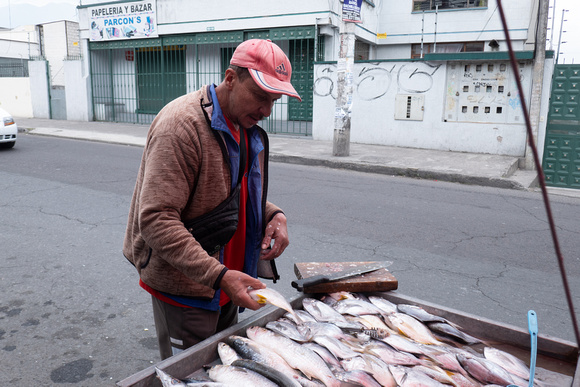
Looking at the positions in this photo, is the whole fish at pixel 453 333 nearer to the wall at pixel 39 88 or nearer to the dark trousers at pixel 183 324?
the dark trousers at pixel 183 324

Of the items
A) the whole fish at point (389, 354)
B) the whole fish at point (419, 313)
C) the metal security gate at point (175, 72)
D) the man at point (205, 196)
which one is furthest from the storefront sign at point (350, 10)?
the whole fish at point (389, 354)

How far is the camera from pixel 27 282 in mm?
4352

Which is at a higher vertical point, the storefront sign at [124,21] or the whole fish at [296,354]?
the storefront sign at [124,21]

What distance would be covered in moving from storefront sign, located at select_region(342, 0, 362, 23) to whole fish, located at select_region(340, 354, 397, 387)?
9874mm

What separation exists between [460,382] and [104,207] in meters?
6.01

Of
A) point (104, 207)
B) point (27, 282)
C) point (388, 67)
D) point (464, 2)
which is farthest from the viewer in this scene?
point (464, 2)

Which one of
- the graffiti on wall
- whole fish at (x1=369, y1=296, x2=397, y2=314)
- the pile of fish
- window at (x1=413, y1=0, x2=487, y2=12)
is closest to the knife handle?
the pile of fish

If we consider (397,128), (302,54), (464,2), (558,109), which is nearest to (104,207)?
(397,128)

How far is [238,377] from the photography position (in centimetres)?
170

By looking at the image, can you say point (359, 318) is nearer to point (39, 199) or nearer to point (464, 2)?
point (39, 199)

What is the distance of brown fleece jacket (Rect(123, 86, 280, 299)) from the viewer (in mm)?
1829

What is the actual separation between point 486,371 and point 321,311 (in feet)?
2.55

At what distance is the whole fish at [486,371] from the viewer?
184cm

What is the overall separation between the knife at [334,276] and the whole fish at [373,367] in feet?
1.99
